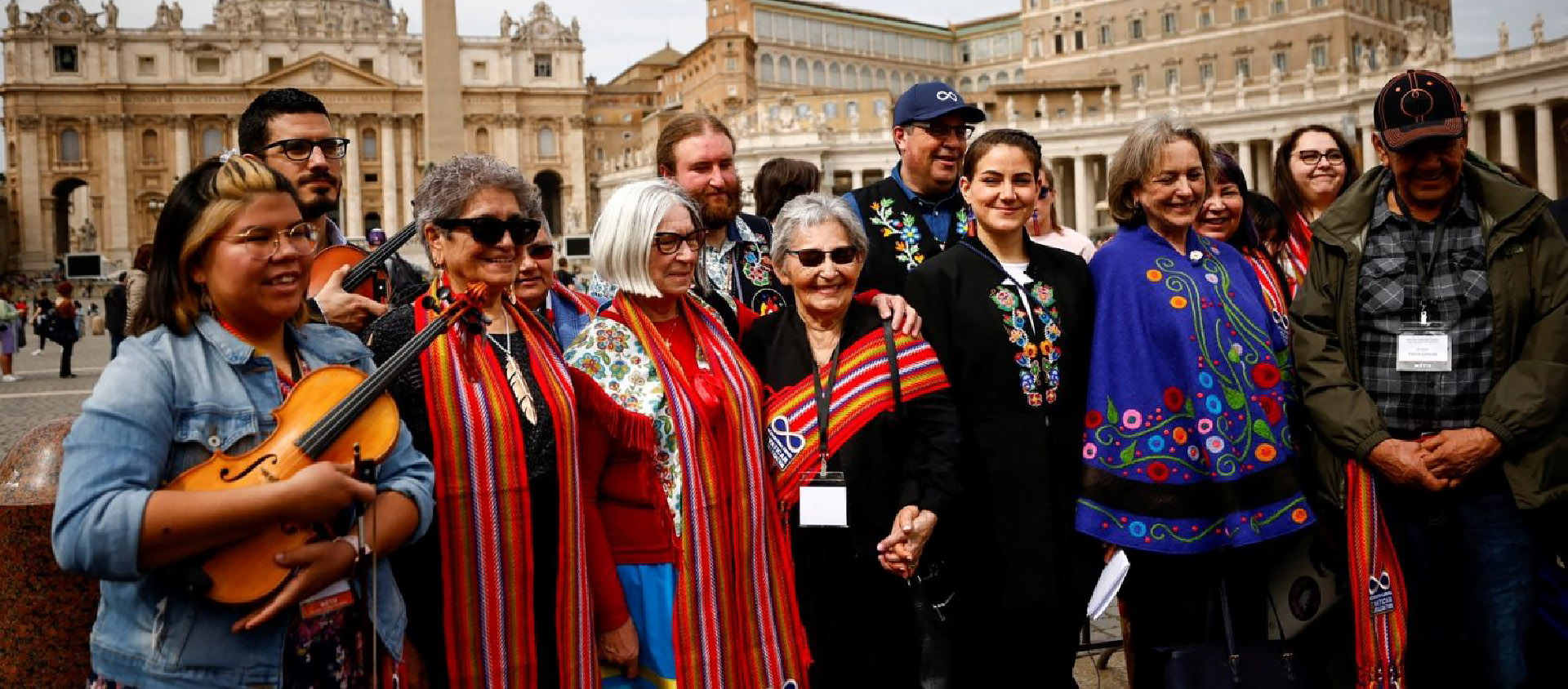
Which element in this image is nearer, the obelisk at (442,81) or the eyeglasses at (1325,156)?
the eyeglasses at (1325,156)

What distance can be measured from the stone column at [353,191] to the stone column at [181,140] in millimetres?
8135

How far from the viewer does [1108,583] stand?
369 centimetres

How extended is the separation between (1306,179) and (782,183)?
2.41m

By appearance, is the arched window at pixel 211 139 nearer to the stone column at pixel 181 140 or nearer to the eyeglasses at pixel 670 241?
the stone column at pixel 181 140

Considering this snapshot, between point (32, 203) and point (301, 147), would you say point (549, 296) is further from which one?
point (32, 203)

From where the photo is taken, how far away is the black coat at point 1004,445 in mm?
3553

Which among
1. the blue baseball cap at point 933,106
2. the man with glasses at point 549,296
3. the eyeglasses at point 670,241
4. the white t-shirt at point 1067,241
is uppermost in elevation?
the blue baseball cap at point 933,106

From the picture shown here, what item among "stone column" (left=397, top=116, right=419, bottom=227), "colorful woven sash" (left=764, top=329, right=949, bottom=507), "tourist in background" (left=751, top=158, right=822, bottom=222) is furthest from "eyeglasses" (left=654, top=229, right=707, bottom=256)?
"stone column" (left=397, top=116, right=419, bottom=227)

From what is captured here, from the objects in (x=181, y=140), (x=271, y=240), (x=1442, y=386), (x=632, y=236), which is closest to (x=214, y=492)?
(x=271, y=240)

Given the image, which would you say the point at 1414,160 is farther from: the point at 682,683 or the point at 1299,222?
the point at 682,683

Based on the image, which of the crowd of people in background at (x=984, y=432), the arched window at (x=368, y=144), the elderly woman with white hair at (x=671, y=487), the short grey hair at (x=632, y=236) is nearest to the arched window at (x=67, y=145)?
the arched window at (x=368, y=144)

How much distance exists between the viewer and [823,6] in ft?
229

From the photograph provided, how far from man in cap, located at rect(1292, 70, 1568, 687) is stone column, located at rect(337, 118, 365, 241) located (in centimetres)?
6645

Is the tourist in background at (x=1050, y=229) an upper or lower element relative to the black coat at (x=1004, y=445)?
upper
